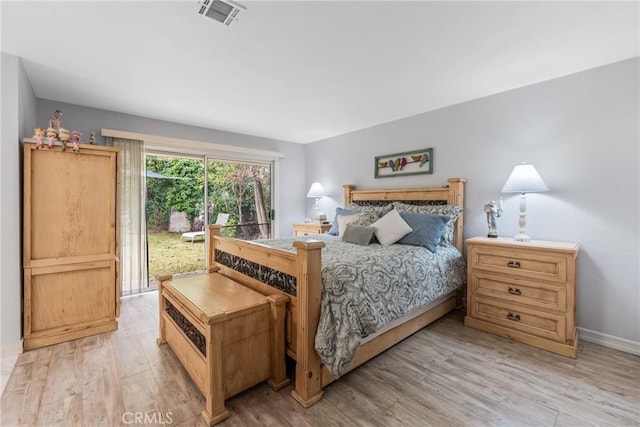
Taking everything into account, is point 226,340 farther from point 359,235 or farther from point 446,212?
point 446,212

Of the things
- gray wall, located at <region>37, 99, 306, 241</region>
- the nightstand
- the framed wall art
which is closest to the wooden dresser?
the framed wall art

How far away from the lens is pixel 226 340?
1653mm

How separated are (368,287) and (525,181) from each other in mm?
1849

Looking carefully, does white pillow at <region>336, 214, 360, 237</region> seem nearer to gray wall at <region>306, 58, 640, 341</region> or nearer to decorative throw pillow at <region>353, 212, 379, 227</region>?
decorative throw pillow at <region>353, 212, 379, 227</region>

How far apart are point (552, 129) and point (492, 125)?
1.74ft

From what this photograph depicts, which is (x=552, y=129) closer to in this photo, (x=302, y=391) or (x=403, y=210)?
(x=403, y=210)

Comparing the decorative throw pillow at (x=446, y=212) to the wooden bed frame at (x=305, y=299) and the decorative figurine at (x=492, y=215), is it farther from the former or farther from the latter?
the decorative figurine at (x=492, y=215)

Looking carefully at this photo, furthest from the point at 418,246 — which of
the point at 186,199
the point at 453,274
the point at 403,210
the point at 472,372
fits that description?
the point at 186,199

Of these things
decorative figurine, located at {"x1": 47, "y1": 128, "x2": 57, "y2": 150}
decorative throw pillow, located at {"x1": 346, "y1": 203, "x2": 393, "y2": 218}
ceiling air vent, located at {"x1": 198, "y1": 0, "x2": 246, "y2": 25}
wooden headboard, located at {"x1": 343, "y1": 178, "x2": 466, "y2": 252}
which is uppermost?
ceiling air vent, located at {"x1": 198, "y1": 0, "x2": 246, "y2": 25}

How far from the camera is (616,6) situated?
5.50 ft

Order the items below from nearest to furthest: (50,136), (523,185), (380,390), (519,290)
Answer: (380,390), (50,136), (519,290), (523,185)

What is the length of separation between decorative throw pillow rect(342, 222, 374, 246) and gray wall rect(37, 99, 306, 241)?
91.2 inches

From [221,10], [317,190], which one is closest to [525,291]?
[221,10]

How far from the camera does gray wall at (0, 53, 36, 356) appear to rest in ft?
7.19
